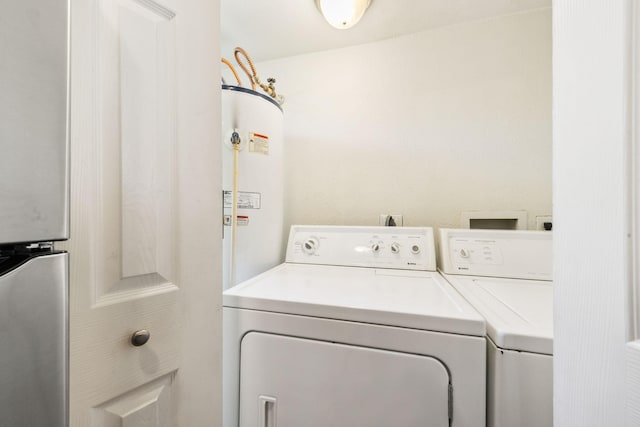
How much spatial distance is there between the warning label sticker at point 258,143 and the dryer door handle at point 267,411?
39.0 inches

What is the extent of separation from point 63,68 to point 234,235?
2.85ft

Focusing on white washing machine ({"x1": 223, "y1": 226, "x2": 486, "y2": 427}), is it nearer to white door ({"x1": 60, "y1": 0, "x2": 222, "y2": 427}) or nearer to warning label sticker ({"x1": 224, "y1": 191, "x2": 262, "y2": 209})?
white door ({"x1": 60, "y1": 0, "x2": 222, "y2": 427})

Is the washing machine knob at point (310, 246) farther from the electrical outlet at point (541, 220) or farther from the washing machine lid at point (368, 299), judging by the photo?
the electrical outlet at point (541, 220)

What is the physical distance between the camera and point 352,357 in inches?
26.5

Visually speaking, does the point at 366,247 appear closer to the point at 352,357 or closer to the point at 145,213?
the point at 352,357

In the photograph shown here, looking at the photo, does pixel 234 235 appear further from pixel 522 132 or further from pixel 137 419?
pixel 522 132

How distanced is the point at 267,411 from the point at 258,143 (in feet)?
3.53

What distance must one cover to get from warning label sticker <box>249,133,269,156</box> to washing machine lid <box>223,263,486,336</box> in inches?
24.0

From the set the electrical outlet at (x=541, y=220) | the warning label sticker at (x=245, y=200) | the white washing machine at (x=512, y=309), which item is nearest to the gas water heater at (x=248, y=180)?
the warning label sticker at (x=245, y=200)

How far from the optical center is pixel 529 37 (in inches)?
51.8

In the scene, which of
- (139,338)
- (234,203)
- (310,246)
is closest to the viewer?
(139,338)

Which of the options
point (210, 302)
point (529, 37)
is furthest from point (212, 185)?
point (529, 37)

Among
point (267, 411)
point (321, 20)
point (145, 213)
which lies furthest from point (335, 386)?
point (321, 20)

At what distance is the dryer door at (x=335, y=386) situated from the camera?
626 mm
